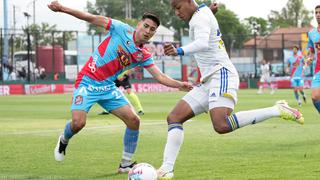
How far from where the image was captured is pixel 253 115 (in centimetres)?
Answer: 997

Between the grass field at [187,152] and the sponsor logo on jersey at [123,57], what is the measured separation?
5.12 feet

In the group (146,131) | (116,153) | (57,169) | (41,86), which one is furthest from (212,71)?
(41,86)

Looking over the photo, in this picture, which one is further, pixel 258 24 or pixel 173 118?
pixel 258 24

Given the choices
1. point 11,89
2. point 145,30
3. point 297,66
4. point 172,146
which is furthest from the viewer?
point 11,89

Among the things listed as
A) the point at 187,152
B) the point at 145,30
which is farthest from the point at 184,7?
the point at 187,152

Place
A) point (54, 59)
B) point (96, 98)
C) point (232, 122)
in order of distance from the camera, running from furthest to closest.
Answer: point (54, 59), point (96, 98), point (232, 122)

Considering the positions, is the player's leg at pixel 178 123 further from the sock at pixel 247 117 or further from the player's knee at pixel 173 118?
the sock at pixel 247 117

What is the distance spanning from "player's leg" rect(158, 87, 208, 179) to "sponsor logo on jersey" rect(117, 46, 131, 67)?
112 cm

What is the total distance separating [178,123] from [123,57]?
1.41 m

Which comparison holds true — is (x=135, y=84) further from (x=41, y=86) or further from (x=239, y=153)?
(x=239, y=153)

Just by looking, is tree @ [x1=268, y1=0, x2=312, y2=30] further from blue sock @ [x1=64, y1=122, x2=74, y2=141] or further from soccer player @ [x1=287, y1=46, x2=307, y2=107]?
blue sock @ [x1=64, y1=122, x2=74, y2=141]

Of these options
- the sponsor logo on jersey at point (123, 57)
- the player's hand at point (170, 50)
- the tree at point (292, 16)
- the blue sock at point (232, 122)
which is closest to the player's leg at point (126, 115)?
the sponsor logo on jersey at point (123, 57)

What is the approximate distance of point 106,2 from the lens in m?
138

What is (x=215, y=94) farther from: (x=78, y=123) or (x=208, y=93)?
(x=78, y=123)
